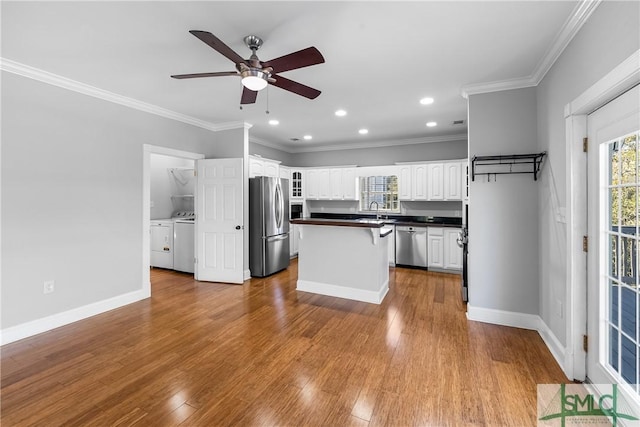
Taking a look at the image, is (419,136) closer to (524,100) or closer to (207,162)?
(524,100)

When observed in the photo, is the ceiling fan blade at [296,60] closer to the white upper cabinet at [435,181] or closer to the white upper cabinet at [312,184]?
the white upper cabinet at [435,181]

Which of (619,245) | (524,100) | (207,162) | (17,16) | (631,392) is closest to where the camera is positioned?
(631,392)

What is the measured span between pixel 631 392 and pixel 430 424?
1.15 metres

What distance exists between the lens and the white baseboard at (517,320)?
99.5 inches

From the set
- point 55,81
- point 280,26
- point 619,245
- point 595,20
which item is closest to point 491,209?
point 619,245

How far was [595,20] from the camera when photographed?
1.79 meters

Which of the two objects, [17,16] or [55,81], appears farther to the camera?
[55,81]

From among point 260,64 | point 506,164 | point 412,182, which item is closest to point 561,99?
point 506,164

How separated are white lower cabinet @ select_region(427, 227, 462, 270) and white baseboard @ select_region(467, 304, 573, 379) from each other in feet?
6.82

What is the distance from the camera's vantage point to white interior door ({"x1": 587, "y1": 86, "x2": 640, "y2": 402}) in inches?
62.4

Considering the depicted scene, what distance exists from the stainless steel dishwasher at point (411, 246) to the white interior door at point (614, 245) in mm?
3344

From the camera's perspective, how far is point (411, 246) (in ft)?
18.0

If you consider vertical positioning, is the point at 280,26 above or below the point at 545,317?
above

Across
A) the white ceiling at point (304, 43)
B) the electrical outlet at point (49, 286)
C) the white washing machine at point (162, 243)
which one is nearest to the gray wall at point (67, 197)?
the electrical outlet at point (49, 286)
